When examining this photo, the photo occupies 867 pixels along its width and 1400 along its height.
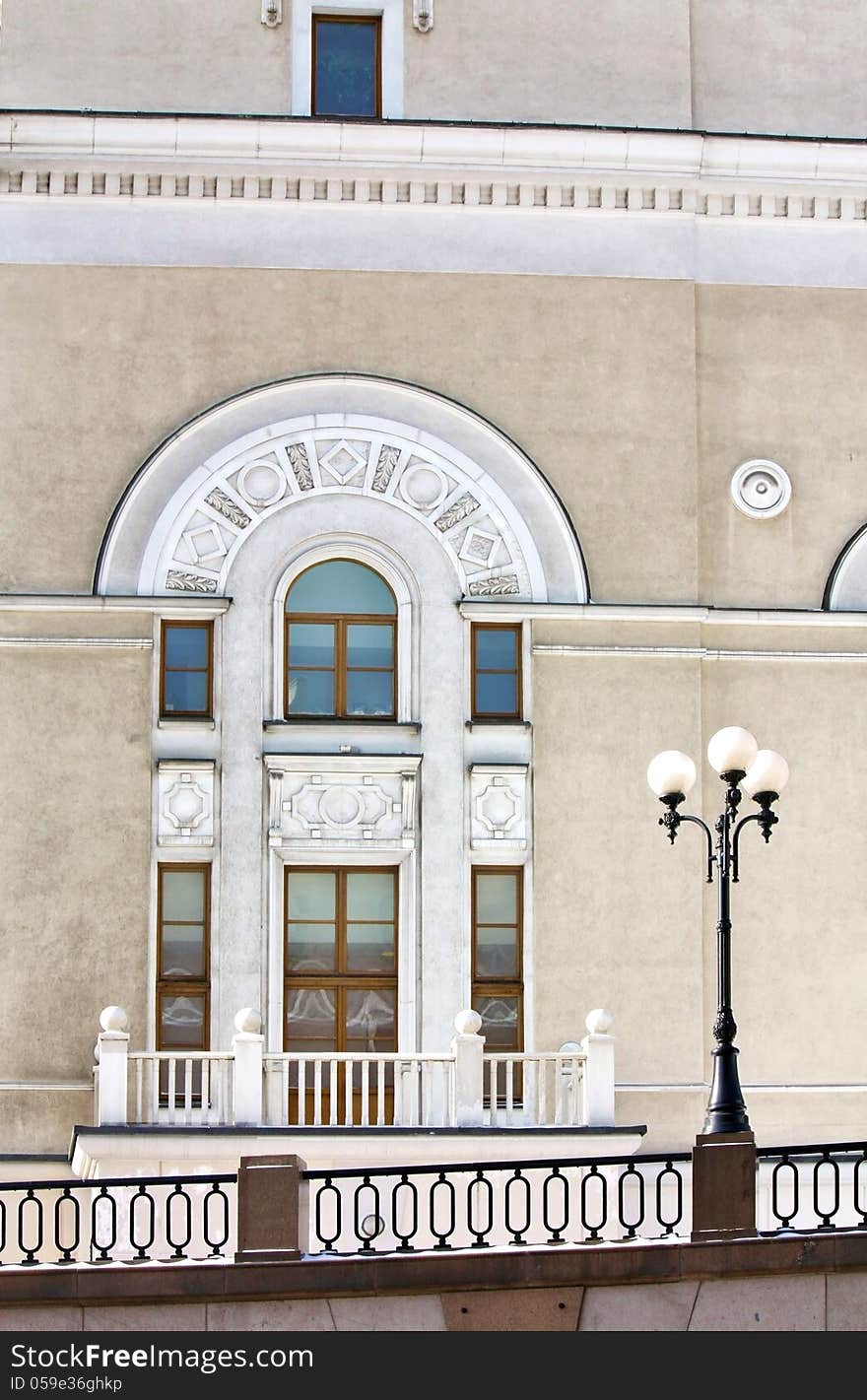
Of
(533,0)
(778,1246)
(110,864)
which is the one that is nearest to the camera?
(778,1246)

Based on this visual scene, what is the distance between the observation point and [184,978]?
26.8m

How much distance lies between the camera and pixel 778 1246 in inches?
816

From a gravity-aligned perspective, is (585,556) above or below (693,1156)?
above

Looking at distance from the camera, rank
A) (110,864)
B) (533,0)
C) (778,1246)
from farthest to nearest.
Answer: (533,0) → (110,864) → (778,1246)

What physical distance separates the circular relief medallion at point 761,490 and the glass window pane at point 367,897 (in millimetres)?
4896

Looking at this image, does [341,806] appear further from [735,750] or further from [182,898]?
[735,750]

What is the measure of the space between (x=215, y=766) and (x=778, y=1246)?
27.3 ft

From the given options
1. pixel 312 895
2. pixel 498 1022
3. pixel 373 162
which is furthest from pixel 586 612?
pixel 373 162

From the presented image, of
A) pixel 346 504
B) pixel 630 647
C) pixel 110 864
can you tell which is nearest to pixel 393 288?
pixel 346 504

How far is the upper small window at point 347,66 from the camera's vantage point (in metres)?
28.4

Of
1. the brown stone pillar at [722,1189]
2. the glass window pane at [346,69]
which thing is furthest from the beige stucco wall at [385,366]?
the brown stone pillar at [722,1189]

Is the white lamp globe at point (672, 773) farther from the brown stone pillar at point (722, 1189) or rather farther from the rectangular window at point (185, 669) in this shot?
the rectangular window at point (185, 669)

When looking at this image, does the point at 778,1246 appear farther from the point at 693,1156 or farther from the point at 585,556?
the point at 585,556

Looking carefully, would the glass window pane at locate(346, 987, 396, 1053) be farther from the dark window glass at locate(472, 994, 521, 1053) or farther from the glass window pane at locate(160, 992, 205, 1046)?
the glass window pane at locate(160, 992, 205, 1046)
